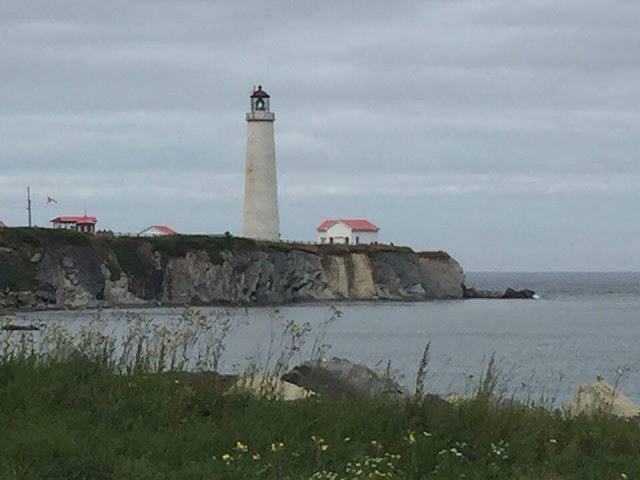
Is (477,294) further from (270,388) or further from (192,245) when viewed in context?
(270,388)

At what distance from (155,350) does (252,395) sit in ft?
5.68

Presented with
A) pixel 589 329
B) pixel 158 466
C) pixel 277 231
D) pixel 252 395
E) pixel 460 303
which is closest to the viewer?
pixel 158 466

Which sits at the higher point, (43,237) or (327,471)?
(43,237)

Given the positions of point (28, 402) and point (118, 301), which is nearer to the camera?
point (28, 402)

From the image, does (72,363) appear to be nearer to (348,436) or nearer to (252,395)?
(252,395)

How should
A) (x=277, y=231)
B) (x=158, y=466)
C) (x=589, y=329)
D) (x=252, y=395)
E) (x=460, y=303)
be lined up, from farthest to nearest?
(x=460, y=303) → (x=277, y=231) → (x=589, y=329) → (x=252, y=395) → (x=158, y=466)

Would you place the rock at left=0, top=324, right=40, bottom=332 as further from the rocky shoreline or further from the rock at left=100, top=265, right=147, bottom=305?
the rock at left=100, top=265, right=147, bottom=305

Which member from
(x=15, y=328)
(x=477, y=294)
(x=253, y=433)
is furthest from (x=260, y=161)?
(x=253, y=433)

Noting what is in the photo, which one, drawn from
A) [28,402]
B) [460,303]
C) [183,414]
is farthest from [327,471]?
[460,303]

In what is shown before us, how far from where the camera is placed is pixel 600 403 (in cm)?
1379

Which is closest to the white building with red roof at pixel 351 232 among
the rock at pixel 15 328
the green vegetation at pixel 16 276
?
the green vegetation at pixel 16 276

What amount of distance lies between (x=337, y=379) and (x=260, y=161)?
83977 millimetres

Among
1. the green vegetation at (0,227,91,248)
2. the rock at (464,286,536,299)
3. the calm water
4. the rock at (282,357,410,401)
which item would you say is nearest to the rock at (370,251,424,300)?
the calm water

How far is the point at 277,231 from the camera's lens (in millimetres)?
102688
